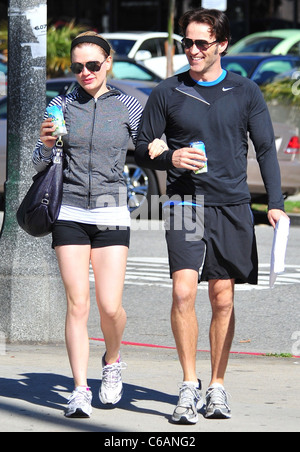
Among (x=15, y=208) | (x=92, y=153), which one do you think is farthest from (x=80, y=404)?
(x=15, y=208)

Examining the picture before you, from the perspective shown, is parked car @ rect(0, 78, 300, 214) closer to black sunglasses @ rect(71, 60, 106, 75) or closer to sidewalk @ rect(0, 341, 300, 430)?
sidewalk @ rect(0, 341, 300, 430)

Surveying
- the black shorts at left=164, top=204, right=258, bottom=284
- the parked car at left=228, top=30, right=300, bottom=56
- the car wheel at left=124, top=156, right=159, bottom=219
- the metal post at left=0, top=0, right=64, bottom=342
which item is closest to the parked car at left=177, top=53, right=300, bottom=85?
the car wheel at left=124, top=156, right=159, bottom=219

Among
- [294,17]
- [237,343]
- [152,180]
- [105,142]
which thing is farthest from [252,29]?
[105,142]

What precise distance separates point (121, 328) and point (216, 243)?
2.27 feet

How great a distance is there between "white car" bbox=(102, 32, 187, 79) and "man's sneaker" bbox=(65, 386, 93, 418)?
741 inches

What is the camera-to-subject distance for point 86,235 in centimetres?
552

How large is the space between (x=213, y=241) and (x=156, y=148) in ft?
1.87

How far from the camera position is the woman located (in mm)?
5465

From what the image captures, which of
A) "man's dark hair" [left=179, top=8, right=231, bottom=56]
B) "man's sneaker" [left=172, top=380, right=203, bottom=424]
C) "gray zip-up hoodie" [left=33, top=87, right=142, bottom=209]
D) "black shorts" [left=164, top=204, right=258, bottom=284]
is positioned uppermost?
"man's dark hair" [left=179, top=8, right=231, bottom=56]

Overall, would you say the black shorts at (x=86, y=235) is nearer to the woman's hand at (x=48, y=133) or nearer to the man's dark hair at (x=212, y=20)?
the woman's hand at (x=48, y=133)

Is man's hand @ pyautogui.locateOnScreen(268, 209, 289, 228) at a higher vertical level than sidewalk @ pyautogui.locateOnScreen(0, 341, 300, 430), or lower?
higher

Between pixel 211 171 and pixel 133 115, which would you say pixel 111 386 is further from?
pixel 133 115

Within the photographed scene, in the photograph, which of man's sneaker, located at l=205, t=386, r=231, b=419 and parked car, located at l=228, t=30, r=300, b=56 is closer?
man's sneaker, located at l=205, t=386, r=231, b=419

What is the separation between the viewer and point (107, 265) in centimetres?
550
